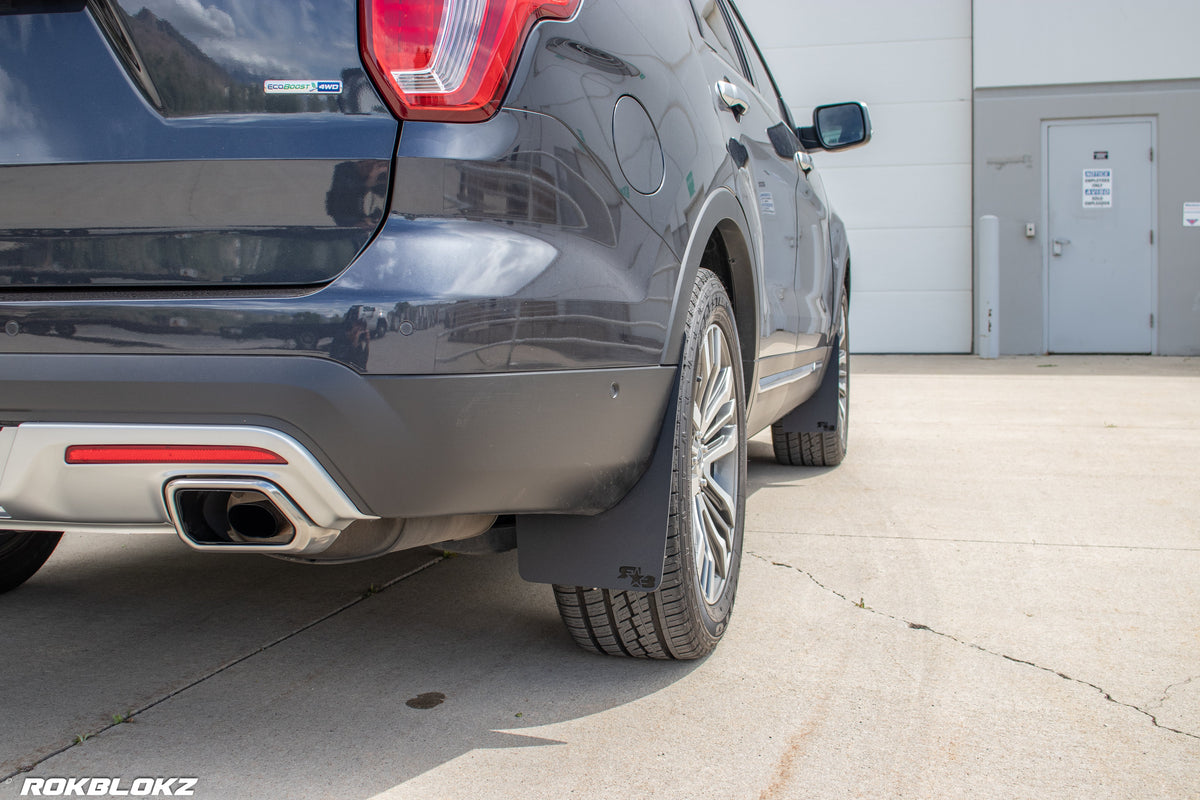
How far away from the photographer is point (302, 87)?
155cm

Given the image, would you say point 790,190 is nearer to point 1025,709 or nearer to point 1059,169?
point 1025,709

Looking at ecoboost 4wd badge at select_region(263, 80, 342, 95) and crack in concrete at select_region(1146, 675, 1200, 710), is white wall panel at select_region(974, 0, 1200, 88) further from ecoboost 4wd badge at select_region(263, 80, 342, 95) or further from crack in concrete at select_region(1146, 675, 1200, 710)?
ecoboost 4wd badge at select_region(263, 80, 342, 95)

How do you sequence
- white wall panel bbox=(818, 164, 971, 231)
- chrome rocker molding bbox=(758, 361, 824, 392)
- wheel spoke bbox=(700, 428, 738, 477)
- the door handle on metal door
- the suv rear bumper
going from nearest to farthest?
1. the suv rear bumper
2. wheel spoke bbox=(700, 428, 738, 477)
3. the door handle on metal door
4. chrome rocker molding bbox=(758, 361, 824, 392)
5. white wall panel bbox=(818, 164, 971, 231)

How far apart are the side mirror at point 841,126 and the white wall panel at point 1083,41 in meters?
8.46

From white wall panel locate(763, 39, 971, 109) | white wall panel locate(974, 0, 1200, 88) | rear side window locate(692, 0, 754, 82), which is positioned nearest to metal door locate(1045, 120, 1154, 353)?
white wall panel locate(974, 0, 1200, 88)

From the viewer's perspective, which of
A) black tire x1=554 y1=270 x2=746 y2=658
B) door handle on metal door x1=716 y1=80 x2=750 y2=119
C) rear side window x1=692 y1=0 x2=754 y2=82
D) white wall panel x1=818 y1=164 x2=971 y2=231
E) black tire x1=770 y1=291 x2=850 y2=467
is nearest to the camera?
black tire x1=554 y1=270 x2=746 y2=658

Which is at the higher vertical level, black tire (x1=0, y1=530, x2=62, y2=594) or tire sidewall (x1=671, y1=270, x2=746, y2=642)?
tire sidewall (x1=671, y1=270, x2=746, y2=642)

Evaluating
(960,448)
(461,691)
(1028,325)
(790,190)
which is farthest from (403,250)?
(1028,325)

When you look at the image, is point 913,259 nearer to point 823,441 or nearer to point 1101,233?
point 1101,233

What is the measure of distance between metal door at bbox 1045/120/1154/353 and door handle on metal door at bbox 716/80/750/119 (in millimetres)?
10089

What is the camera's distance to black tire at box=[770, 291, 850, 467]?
463 cm

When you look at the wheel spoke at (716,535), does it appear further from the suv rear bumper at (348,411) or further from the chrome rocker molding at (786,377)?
the suv rear bumper at (348,411)

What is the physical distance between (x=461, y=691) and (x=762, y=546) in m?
1.42

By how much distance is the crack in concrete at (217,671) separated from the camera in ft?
5.96
